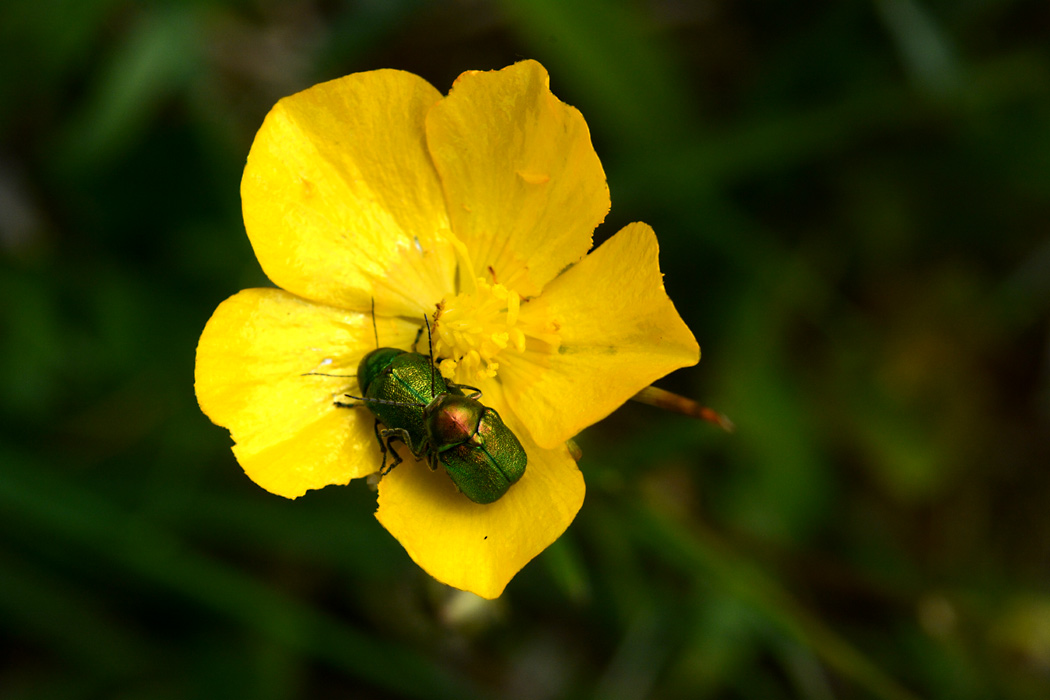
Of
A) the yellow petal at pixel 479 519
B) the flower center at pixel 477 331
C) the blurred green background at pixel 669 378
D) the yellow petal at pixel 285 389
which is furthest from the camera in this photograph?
the blurred green background at pixel 669 378

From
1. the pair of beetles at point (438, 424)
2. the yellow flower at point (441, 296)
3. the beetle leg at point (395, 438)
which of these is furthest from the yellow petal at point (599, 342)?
the beetle leg at point (395, 438)

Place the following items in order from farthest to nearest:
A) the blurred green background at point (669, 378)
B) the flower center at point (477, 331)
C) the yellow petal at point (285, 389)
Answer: the blurred green background at point (669, 378)
the flower center at point (477, 331)
the yellow petal at point (285, 389)

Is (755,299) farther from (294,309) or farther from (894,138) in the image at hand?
(294,309)

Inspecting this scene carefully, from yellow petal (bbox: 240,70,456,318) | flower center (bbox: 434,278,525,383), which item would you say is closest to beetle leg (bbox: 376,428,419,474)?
flower center (bbox: 434,278,525,383)

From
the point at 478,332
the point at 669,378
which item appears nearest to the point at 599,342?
the point at 478,332

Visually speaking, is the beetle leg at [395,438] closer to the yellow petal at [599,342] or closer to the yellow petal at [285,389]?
the yellow petal at [285,389]

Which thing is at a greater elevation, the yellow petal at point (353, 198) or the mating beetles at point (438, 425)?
the yellow petal at point (353, 198)

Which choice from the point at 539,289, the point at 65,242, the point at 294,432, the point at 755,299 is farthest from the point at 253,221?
the point at 65,242

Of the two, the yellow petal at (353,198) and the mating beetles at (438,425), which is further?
the yellow petal at (353,198)
